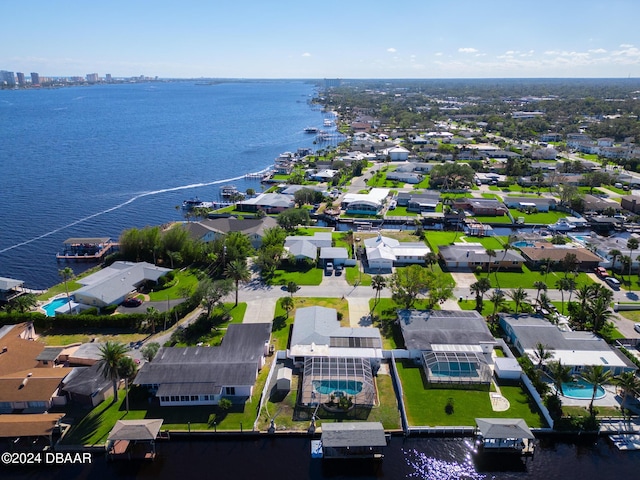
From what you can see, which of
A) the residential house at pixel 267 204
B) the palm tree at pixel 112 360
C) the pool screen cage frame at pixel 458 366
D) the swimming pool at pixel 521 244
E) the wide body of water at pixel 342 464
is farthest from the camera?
the residential house at pixel 267 204

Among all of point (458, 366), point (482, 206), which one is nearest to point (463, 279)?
point (458, 366)

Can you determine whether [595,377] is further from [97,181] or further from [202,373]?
[97,181]

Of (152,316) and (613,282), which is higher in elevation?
(152,316)

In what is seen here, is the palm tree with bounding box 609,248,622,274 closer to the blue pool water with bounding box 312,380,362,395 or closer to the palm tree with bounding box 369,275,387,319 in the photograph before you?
the palm tree with bounding box 369,275,387,319

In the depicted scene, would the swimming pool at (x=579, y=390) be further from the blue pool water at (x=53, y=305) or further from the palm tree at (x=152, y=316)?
the blue pool water at (x=53, y=305)

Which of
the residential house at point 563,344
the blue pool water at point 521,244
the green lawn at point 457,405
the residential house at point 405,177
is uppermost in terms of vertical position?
the residential house at point 405,177

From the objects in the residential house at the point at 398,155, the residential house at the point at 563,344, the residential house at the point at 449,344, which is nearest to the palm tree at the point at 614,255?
the residential house at the point at 563,344

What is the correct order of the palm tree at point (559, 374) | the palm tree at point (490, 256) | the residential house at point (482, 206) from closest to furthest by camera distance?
the palm tree at point (559, 374) < the palm tree at point (490, 256) < the residential house at point (482, 206)

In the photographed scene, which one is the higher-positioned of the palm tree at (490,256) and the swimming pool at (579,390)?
the palm tree at (490,256)
